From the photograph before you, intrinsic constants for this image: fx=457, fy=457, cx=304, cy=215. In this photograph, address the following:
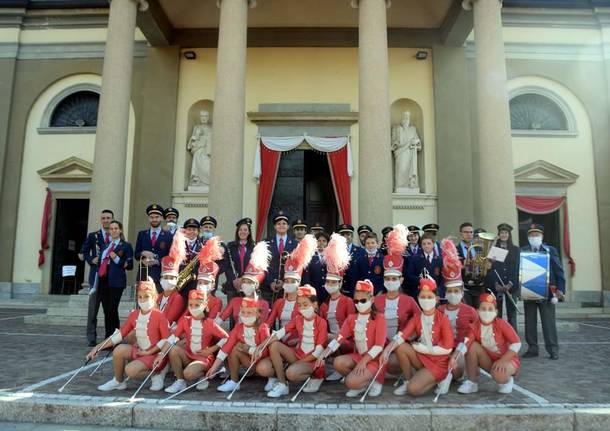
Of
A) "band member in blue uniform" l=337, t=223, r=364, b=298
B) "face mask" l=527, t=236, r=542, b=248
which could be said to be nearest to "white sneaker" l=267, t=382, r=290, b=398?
"band member in blue uniform" l=337, t=223, r=364, b=298

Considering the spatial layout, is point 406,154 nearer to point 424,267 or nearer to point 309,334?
point 424,267

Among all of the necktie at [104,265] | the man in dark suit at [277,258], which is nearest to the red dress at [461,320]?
the man in dark suit at [277,258]

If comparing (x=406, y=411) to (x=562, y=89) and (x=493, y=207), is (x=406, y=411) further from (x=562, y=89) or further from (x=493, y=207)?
(x=562, y=89)

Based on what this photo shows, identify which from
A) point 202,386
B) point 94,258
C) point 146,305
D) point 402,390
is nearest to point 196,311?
point 146,305

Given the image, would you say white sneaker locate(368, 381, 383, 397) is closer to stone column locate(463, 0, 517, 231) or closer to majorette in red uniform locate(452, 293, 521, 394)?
majorette in red uniform locate(452, 293, 521, 394)

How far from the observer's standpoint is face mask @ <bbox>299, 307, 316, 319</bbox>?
493cm

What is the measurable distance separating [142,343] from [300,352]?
5.67 feet

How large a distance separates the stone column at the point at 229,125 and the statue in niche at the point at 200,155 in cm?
421

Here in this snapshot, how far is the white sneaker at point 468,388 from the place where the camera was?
474cm

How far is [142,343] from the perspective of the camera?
16.4ft

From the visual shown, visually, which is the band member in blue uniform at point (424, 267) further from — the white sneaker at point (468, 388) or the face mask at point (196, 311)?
the face mask at point (196, 311)

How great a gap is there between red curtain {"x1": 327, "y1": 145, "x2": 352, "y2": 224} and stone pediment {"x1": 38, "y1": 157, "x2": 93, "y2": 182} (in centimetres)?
804

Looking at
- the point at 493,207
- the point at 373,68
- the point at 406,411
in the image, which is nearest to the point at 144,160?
the point at 373,68

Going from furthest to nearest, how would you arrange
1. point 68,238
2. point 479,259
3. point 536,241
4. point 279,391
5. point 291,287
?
1. point 68,238
2. point 536,241
3. point 479,259
4. point 291,287
5. point 279,391
